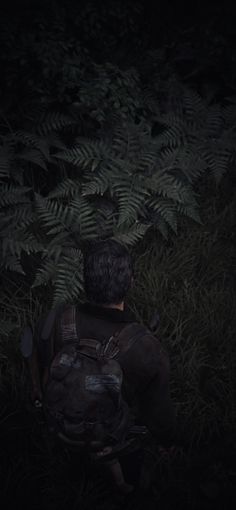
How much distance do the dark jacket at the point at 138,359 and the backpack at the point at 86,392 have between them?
9 cm

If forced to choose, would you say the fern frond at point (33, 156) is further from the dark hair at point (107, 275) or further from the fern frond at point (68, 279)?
the dark hair at point (107, 275)

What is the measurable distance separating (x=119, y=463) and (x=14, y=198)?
246 cm

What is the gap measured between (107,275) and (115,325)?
285mm

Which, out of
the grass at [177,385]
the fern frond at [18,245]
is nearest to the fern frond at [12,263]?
the fern frond at [18,245]

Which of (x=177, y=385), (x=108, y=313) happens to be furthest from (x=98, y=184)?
(x=108, y=313)

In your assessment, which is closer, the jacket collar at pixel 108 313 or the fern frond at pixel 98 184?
the jacket collar at pixel 108 313

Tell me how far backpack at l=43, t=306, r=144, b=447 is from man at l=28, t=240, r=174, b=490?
105 millimetres

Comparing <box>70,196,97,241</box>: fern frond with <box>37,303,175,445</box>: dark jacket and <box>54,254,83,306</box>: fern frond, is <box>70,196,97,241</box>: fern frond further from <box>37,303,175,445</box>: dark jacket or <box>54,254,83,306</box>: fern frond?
<box>37,303,175,445</box>: dark jacket

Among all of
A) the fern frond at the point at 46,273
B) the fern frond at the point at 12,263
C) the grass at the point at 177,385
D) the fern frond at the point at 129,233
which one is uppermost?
the fern frond at the point at 129,233

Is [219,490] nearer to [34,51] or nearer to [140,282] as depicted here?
[140,282]

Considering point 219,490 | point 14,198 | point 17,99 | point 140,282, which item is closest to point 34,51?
point 17,99

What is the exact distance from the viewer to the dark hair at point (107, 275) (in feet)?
8.43

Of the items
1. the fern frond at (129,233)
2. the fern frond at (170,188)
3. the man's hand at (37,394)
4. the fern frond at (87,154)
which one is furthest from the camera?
the fern frond at (87,154)

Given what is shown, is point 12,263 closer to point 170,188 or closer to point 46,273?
point 46,273
